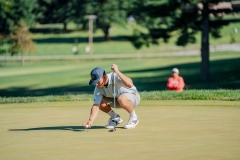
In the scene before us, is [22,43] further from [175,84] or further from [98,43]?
[175,84]

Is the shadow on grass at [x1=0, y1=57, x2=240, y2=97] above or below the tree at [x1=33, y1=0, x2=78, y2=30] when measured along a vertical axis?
below

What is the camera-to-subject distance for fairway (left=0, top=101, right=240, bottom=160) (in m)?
9.02

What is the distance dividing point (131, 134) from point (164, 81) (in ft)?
102

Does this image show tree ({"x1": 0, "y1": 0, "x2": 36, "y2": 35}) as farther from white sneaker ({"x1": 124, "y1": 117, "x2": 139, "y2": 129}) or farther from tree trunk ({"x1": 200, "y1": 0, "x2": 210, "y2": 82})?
white sneaker ({"x1": 124, "y1": 117, "x2": 139, "y2": 129})

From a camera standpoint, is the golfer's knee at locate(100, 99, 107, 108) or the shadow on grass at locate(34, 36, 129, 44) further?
the shadow on grass at locate(34, 36, 129, 44)

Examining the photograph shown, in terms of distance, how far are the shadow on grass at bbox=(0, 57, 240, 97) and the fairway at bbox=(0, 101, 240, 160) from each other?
63.5ft

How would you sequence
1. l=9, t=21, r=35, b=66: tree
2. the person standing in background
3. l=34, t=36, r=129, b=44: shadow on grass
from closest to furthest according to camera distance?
the person standing in background < l=9, t=21, r=35, b=66: tree < l=34, t=36, r=129, b=44: shadow on grass

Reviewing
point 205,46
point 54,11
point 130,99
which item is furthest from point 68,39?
point 130,99

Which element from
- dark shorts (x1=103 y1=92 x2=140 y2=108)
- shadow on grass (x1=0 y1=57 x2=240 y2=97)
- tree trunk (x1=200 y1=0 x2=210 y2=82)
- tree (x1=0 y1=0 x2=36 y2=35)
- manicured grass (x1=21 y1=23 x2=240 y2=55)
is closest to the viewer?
dark shorts (x1=103 y1=92 x2=140 y2=108)

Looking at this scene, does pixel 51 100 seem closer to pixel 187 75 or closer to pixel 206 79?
pixel 206 79

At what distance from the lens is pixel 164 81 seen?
138 ft

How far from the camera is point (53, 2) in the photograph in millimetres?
115125

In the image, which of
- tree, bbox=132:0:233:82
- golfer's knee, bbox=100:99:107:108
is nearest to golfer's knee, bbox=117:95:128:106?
golfer's knee, bbox=100:99:107:108

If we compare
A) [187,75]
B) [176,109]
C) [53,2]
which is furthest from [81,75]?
[53,2]
